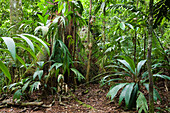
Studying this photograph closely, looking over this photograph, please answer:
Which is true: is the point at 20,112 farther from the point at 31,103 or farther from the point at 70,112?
the point at 70,112

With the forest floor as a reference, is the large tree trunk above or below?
above

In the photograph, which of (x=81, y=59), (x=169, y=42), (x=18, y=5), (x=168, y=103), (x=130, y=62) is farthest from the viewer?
(x=81, y=59)

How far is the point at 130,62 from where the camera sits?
166 centimetres

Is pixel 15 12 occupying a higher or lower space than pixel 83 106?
higher

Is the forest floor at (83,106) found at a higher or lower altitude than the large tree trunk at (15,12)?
lower

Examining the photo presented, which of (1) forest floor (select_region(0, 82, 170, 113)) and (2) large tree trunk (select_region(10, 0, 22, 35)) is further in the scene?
(2) large tree trunk (select_region(10, 0, 22, 35))

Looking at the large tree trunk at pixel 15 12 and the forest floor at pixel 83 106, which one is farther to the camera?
the large tree trunk at pixel 15 12

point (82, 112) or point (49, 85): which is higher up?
point (49, 85)

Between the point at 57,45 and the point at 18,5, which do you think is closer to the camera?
the point at 57,45

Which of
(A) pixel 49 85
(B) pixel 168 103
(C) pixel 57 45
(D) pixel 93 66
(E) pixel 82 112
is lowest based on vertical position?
(E) pixel 82 112

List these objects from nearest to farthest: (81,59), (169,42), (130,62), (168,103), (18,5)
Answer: (168,103)
(130,62)
(18,5)
(169,42)
(81,59)

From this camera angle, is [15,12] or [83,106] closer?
[83,106]

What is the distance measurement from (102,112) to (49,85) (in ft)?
3.25

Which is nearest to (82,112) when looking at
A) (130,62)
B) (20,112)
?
(20,112)
